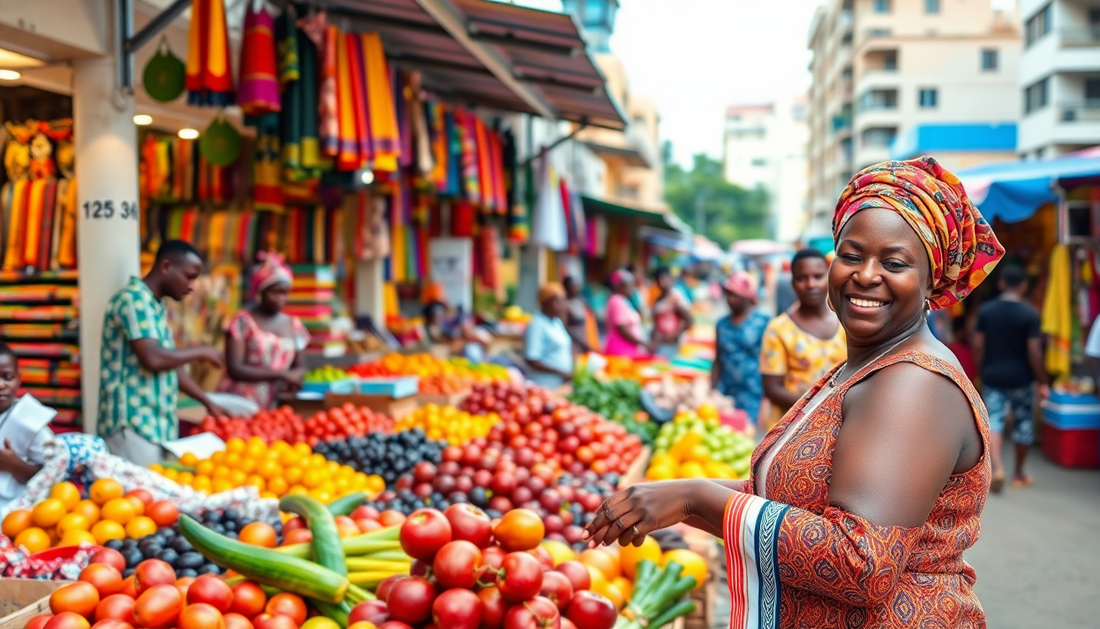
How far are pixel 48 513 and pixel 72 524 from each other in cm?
14

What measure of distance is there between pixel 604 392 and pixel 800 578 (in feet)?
18.7

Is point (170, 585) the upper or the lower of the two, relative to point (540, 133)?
lower

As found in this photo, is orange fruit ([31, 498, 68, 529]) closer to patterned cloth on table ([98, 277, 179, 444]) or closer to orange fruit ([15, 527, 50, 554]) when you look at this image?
orange fruit ([15, 527, 50, 554])

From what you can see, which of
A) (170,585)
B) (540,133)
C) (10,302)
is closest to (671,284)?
(540,133)

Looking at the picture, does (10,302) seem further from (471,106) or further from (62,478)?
(471,106)

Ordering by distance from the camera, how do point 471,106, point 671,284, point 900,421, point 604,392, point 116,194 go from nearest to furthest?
point 900,421 < point 116,194 < point 604,392 < point 471,106 < point 671,284

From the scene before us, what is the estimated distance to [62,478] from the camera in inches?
155

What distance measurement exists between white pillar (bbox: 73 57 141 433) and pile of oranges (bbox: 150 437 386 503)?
1183 mm

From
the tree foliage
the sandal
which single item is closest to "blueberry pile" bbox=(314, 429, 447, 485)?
the sandal

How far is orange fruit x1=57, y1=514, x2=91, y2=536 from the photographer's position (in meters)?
3.43

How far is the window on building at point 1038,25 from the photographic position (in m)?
32.9

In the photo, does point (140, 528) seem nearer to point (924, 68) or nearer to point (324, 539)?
point (324, 539)

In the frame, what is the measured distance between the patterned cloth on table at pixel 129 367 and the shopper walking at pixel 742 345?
410 cm

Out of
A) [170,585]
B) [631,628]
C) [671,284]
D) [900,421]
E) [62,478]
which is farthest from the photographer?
[671,284]
